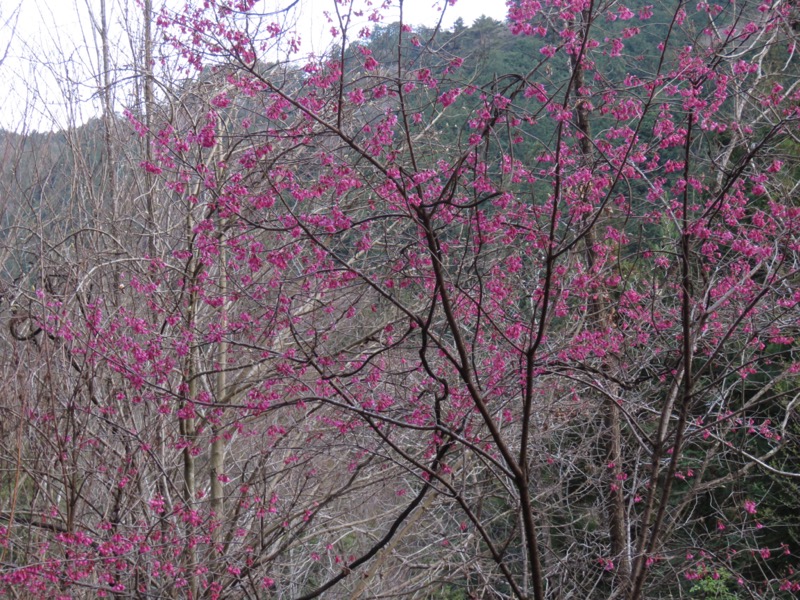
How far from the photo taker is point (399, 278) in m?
4.04

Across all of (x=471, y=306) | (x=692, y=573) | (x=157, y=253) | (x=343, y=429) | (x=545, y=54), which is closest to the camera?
(x=545, y=54)

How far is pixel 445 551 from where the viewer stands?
6.17 meters

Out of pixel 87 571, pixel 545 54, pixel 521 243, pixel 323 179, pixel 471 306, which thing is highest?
pixel 545 54

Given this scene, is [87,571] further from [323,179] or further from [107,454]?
[323,179]

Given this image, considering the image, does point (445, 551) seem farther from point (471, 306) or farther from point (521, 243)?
point (521, 243)

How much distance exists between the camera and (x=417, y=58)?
365 centimetres

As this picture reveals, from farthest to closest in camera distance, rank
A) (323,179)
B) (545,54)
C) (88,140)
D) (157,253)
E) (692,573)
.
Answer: (88,140) < (157,253) < (692,573) < (323,179) < (545,54)

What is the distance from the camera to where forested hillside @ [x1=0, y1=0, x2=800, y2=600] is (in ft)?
10.8

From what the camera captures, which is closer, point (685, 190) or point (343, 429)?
point (685, 190)

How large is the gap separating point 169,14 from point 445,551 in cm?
456

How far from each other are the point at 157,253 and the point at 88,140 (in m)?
1.34

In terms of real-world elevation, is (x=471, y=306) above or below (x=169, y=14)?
below

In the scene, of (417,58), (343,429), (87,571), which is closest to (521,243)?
(417,58)

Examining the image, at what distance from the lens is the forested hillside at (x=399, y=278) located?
3307 mm
